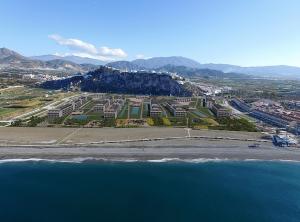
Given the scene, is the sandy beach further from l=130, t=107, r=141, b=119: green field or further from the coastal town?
l=130, t=107, r=141, b=119: green field

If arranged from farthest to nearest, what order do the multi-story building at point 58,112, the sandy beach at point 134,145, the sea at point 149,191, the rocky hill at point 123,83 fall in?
the rocky hill at point 123,83, the multi-story building at point 58,112, the sandy beach at point 134,145, the sea at point 149,191

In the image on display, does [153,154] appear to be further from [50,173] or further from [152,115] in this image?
[152,115]

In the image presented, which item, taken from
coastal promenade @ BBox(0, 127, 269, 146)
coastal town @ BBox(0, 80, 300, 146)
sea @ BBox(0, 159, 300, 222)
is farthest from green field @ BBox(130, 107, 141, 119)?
sea @ BBox(0, 159, 300, 222)

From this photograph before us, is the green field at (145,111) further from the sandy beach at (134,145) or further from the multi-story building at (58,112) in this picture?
the multi-story building at (58,112)

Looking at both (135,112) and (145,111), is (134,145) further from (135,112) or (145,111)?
(145,111)

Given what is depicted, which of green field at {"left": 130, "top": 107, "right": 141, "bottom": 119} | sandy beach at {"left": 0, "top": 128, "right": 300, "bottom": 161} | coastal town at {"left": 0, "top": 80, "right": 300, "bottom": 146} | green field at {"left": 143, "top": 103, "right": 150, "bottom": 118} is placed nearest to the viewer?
sandy beach at {"left": 0, "top": 128, "right": 300, "bottom": 161}

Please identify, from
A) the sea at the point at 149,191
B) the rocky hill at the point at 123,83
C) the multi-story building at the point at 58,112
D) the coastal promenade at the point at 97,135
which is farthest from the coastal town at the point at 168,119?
the rocky hill at the point at 123,83

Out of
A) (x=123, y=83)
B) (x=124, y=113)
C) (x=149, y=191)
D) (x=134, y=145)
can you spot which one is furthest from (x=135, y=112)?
(x=123, y=83)
